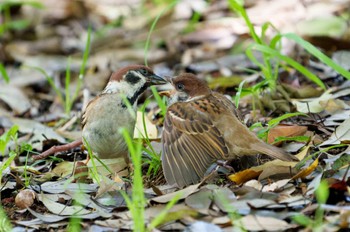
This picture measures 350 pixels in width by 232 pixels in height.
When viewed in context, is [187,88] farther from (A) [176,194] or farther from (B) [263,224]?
(B) [263,224]

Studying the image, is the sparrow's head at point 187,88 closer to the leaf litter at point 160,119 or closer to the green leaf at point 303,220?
the leaf litter at point 160,119

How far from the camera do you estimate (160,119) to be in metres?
6.41

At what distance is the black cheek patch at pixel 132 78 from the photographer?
5566mm

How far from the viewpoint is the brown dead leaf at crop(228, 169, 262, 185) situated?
464 cm

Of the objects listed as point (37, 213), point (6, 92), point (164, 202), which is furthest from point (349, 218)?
point (6, 92)

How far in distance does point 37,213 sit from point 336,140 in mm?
2044

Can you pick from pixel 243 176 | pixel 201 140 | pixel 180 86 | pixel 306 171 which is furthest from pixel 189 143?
pixel 306 171

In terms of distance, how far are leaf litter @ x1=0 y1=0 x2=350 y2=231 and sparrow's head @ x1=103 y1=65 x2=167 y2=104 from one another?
51 cm

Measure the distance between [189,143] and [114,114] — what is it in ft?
2.17

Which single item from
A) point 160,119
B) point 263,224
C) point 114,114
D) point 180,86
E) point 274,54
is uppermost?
→ point 274,54

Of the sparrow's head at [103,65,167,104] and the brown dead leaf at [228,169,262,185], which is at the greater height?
the sparrow's head at [103,65,167,104]

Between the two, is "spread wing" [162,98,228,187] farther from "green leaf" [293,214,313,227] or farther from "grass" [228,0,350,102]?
"green leaf" [293,214,313,227]

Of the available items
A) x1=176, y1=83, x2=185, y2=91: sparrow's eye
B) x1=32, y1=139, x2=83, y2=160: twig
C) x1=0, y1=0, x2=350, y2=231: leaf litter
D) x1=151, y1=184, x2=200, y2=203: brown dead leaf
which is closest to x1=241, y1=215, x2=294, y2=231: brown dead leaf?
x1=0, y1=0, x2=350, y2=231: leaf litter

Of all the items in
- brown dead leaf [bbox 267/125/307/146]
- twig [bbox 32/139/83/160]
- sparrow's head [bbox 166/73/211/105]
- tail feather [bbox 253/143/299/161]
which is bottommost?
twig [bbox 32/139/83/160]
